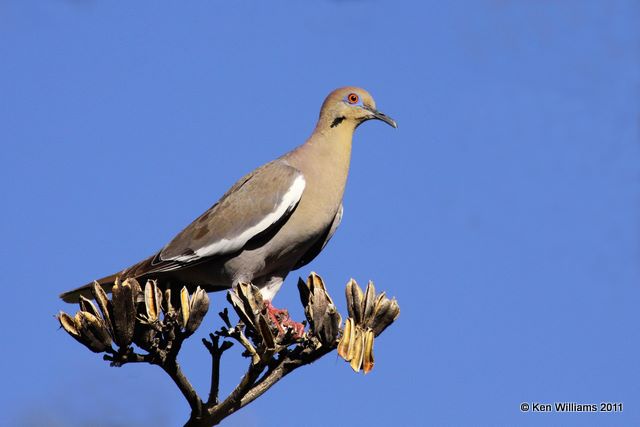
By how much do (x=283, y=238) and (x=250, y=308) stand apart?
6.64ft

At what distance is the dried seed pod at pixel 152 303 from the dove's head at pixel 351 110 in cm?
315

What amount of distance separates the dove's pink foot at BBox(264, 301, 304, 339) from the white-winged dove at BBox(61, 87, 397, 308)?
37.3 inches

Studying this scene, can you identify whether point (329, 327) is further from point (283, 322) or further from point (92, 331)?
point (92, 331)

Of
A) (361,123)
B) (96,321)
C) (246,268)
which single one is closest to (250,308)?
(96,321)

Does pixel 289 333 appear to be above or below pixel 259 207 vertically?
below

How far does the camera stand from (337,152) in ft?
26.1

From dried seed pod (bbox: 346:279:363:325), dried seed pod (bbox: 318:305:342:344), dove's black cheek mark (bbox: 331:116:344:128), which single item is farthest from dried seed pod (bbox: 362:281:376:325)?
dove's black cheek mark (bbox: 331:116:344:128)

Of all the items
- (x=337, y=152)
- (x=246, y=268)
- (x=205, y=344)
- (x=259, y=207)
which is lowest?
(x=205, y=344)

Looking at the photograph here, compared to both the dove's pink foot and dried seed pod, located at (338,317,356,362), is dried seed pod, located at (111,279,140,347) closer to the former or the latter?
the dove's pink foot

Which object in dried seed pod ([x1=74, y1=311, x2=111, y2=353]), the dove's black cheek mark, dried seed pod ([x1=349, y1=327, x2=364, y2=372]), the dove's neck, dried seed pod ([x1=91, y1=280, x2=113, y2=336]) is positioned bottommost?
dried seed pod ([x1=349, y1=327, x2=364, y2=372])

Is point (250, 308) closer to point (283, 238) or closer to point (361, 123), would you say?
point (283, 238)

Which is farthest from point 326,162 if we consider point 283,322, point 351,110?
point 283,322

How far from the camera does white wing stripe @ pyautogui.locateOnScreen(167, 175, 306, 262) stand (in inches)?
283

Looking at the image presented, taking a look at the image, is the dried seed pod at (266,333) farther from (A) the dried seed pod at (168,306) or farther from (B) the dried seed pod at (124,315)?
(B) the dried seed pod at (124,315)
